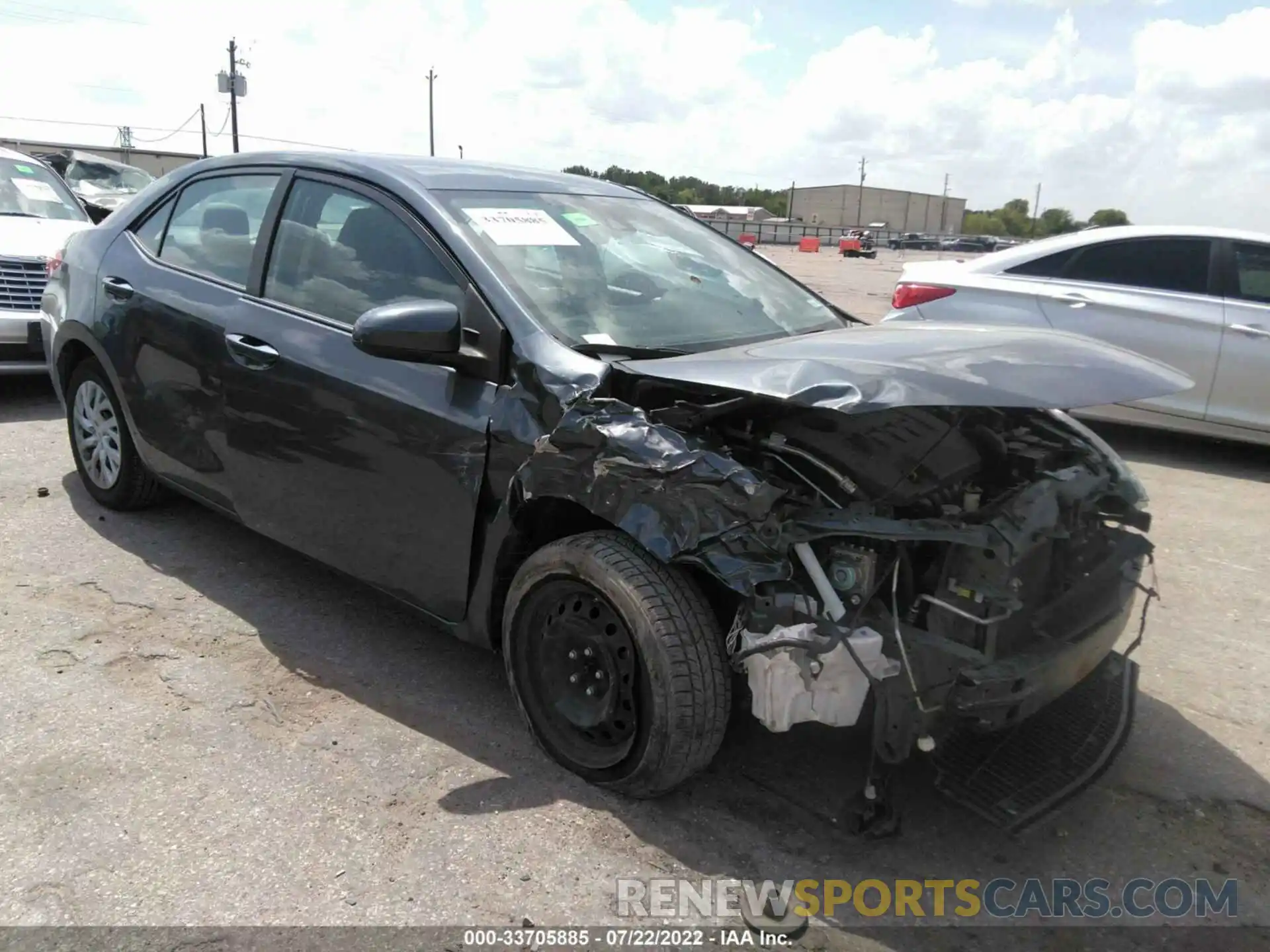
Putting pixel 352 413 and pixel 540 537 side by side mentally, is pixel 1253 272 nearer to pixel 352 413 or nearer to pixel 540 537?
pixel 540 537

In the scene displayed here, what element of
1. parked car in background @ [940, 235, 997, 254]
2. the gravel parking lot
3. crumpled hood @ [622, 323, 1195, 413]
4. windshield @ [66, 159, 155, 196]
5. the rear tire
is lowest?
the gravel parking lot

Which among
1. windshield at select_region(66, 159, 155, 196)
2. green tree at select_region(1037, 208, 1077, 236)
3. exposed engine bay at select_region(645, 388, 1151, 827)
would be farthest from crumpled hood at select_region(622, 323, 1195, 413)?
green tree at select_region(1037, 208, 1077, 236)

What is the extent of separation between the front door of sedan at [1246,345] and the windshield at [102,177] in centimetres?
1514

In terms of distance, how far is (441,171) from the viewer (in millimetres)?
3529

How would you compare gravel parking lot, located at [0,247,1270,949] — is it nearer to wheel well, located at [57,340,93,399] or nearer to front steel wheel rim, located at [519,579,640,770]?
front steel wheel rim, located at [519,579,640,770]

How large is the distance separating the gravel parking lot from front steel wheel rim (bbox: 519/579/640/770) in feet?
0.49

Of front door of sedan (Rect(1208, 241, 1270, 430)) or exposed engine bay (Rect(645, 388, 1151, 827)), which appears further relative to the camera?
front door of sedan (Rect(1208, 241, 1270, 430))

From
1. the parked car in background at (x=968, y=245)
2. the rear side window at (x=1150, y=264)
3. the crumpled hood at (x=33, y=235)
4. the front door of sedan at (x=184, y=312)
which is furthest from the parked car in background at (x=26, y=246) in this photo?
the parked car in background at (x=968, y=245)

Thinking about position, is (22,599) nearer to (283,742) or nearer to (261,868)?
(283,742)

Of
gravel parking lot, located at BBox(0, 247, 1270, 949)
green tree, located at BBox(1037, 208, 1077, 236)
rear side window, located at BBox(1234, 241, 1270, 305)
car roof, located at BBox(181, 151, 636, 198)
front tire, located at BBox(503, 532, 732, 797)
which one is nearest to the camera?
gravel parking lot, located at BBox(0, 247, 1270, 949)

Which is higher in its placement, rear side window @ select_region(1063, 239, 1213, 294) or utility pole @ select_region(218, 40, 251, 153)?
utility pole @ select_region(218, 40, 251, 153)

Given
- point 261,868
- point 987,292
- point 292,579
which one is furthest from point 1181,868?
point 987,292

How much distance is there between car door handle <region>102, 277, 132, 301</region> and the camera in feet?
14.1

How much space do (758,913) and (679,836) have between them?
1.07ft
